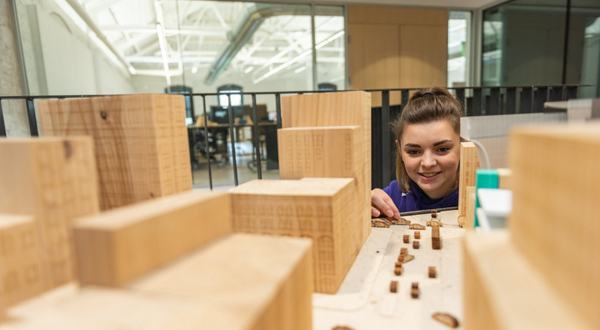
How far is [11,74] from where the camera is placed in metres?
3.22

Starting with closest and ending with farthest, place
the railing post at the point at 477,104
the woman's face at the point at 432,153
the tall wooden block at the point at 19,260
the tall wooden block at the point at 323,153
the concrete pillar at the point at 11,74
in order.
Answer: the tall wooden block at the point at 19,260 < the tall wooden block at the point at 323,153 < the woman's face at the point at 432,153 < the railing post at the point at 477,104 < the concrete pillar at the point at 11,74

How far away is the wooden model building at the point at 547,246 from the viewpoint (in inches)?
9.9

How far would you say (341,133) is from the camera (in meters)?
0.74

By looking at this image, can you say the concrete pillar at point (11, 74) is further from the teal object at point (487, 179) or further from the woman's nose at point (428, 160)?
the teal object at point (487, 179)

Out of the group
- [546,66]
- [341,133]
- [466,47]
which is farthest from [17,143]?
[466,47]

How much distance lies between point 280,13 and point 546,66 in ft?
10.7

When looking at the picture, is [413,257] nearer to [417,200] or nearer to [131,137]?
[131,137]

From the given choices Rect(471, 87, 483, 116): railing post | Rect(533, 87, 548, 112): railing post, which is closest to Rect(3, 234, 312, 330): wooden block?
Rect(471, 87, 483, 116): railing post

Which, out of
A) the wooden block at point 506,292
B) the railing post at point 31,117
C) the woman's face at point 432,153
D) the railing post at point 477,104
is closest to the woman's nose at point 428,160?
the woman's face at point 432,153

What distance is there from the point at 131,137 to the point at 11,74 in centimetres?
366

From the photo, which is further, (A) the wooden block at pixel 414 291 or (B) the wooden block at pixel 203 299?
(A) the wooden block at pixel 414 291

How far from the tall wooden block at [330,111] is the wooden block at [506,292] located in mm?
468

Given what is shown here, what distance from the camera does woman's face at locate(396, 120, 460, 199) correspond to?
1.26m

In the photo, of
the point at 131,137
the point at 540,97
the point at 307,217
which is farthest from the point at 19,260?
the point at 540,97
